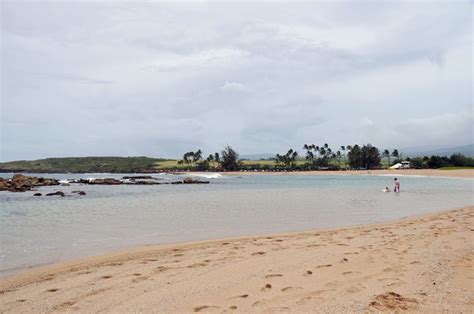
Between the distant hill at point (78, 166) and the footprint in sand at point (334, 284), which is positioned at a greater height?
the distant hill at point (78, 166)

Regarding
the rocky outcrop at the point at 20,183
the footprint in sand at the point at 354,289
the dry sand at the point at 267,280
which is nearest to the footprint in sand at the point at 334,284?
the dry sand at the point at 267,280

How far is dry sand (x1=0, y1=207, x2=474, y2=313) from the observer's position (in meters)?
5.34

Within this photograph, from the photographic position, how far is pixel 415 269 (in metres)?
6.86

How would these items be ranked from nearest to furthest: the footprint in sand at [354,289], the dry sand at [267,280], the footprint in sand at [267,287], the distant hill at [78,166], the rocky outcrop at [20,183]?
the dry sand at [267,280]
the footprint in sand at [354,289]
the footprint in sand at [267,287]
the rocky outcrop at [20,183]
the distant hill at [78,166]

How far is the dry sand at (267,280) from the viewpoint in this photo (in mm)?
5336

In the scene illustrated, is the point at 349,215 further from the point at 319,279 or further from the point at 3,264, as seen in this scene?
the point at 3,264

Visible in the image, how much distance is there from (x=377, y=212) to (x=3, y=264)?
53.2ft

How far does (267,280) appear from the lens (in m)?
6.41

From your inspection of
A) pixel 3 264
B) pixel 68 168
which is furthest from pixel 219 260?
pixel 68 168

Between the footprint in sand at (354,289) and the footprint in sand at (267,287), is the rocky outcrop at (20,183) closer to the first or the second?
the footprint in sand at (267,287)

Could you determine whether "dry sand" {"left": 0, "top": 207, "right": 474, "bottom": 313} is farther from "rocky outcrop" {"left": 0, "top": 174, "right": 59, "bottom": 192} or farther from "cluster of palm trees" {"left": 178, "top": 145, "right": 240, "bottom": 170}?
"cluster of palm trees" {"left": 178, "top": 145, "right": 240, "bottom": 170}

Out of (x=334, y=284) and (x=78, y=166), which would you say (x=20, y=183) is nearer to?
(x=334, y=284)

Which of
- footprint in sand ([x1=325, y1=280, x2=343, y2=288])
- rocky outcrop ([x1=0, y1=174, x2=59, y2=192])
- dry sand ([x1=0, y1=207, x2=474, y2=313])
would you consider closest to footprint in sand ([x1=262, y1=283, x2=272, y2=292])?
dry sand ([x1=0, y1=207, x2=474, y2=313])

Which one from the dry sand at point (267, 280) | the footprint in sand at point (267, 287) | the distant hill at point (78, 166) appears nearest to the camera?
the dry sand at point (267, 280)
